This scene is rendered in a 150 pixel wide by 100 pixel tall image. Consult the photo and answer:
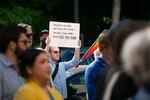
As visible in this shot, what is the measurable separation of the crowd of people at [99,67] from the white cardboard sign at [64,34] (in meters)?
1.67

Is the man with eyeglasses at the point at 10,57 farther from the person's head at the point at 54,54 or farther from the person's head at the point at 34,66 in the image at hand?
the person's head at the point at 54,54

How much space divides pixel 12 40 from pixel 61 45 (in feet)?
12.3

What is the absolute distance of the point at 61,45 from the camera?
33.2 feet

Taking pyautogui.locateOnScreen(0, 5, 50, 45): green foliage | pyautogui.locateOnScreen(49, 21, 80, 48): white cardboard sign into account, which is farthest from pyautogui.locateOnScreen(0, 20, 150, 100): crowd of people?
pyautogui.locateOnScreen(0, 5, 50, 45): green foliage

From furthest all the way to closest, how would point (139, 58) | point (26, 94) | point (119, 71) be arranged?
point (26, 94), point (119, 71), point (139, 58)

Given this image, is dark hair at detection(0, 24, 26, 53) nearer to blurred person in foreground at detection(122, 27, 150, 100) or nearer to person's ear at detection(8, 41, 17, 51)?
person's ear at detection(8, 41, 17, 51)

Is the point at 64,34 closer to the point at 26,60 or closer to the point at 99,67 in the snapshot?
the point at 99,67

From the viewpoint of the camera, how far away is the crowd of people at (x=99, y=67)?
3.21 metres

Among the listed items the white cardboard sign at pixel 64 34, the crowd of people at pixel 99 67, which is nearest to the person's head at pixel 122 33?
the crowd of people at pixel 99 67

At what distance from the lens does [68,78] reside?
484 inches

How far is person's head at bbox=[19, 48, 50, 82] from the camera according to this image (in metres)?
5.39

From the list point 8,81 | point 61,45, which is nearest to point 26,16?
point 61,45

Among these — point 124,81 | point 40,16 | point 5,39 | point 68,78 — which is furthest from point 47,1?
point 124,81

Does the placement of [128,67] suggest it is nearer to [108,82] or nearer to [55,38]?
[108,82]
